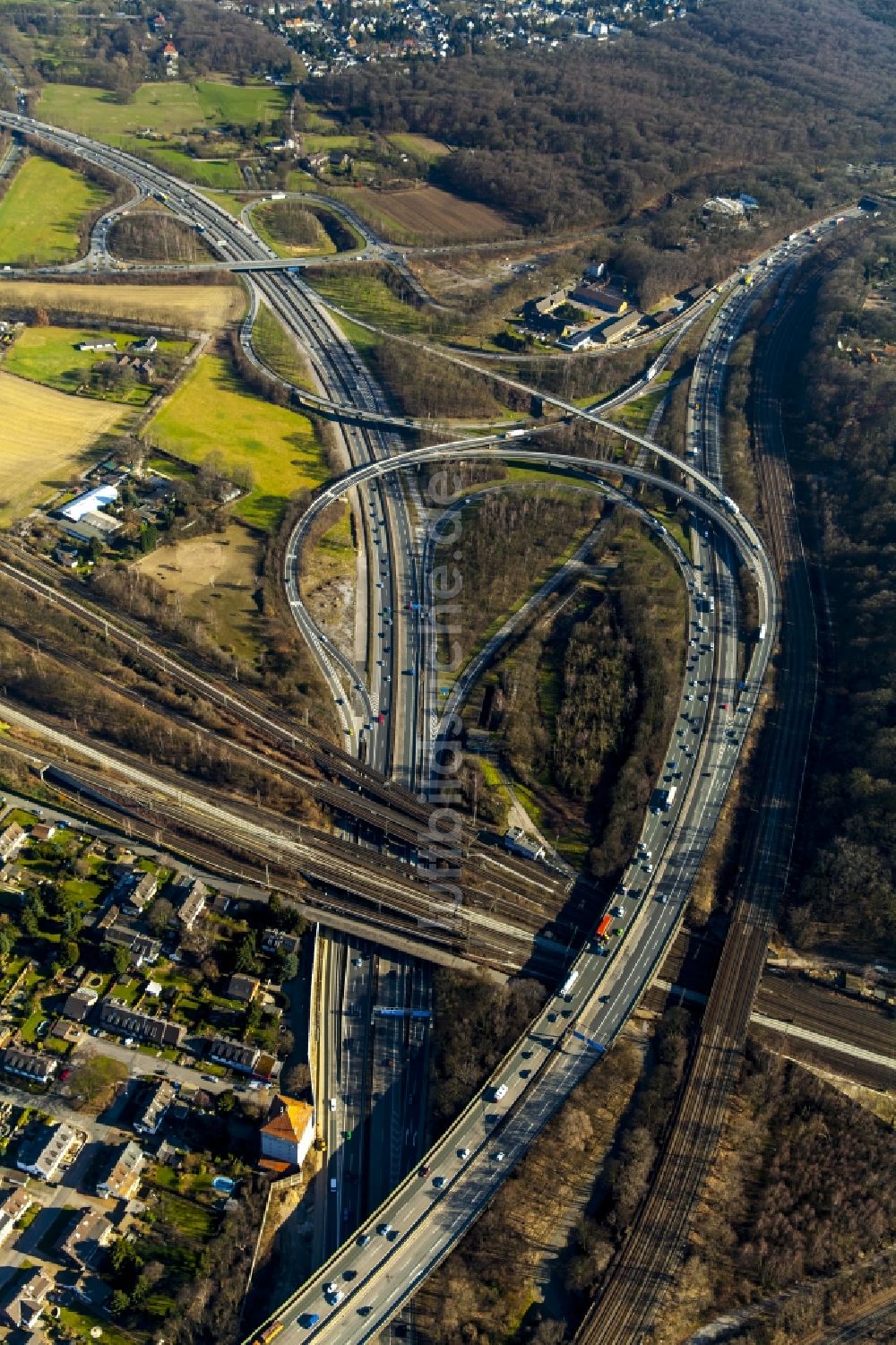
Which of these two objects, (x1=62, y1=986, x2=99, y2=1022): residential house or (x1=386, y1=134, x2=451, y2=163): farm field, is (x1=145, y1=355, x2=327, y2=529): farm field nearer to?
(x1=62, y1=986, x2=99, y2=1022): residential house

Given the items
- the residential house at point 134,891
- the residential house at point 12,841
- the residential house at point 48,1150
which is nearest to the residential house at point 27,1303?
the residential house at point 48,1150

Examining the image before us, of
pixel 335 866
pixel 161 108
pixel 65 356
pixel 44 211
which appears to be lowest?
pixel 335 866

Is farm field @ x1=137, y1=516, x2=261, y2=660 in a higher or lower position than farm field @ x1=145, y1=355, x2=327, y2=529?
lower

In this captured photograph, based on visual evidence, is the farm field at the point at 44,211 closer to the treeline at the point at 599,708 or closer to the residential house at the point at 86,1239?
the treeline at the point at 599,708

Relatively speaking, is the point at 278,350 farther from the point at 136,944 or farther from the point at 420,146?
the point at 136,944

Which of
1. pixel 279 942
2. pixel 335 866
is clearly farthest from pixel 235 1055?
pixel 335 866

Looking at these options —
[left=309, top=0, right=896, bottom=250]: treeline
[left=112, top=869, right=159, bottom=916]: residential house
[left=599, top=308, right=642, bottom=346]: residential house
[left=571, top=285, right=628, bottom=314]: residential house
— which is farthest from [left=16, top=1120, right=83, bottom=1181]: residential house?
[left=309, top=0, right=896, bottom=250]: treeline
